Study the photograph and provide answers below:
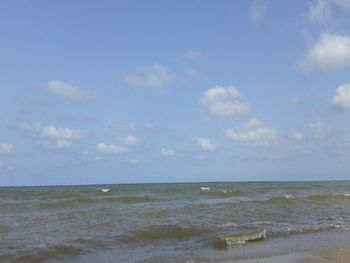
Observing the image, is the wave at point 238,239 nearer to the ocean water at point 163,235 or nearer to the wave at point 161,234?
the ocean water at point 163,235

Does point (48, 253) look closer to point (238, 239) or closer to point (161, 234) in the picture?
point (161, 234)

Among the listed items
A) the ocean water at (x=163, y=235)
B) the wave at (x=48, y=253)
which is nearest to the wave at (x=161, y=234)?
the ocean water at (x=163, y=235)

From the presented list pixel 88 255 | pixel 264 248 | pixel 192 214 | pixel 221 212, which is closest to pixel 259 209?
pixel 221 212

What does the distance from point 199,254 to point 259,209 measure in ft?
45.0

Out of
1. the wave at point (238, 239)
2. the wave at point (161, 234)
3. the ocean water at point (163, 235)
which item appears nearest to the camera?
the ocean water at point (163, 235)

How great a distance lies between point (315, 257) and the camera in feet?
37.8

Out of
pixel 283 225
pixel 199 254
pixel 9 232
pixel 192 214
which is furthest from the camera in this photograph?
pixel 192 214

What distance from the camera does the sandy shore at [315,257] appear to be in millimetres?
11064

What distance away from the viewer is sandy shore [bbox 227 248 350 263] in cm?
1106

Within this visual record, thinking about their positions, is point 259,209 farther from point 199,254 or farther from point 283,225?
point 199,254

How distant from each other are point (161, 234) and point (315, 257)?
6.41 meters

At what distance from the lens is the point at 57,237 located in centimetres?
1558

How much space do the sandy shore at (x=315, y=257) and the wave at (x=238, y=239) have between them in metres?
2.47

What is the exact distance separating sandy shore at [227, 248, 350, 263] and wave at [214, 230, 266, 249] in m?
2.47
